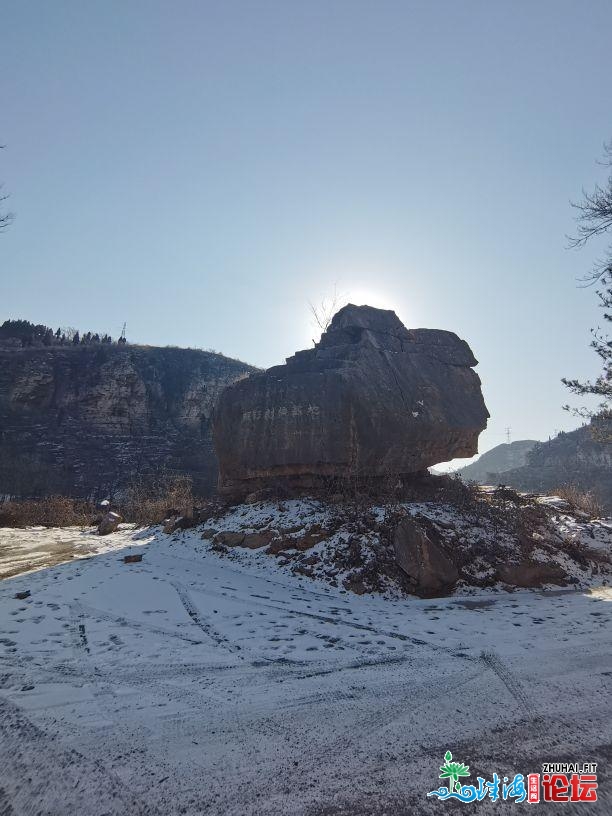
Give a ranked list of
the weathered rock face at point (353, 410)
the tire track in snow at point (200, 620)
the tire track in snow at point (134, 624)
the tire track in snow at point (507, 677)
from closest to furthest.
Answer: the tire track in snow at point (507, 677), the tire track in snow at point (200, 620), the tire track in snow at point (134, 624), the weathered rock face at point (353, 410)

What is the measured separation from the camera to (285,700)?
2.85m

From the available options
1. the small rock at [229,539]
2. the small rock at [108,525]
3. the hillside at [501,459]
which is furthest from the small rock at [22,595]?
the hillside at [501,459]

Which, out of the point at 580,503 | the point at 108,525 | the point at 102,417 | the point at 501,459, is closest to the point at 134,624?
the point at 108,525

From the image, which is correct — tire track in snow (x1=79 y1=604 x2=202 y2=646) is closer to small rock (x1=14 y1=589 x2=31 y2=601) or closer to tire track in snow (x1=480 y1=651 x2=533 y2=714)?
small rock (x1=14 y1=589 x2=31 y2=601)

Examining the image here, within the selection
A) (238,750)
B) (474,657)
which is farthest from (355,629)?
(238,750)

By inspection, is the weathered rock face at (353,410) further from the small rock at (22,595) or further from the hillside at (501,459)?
the hillside at (501,459)

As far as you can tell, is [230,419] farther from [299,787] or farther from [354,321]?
[299,787]

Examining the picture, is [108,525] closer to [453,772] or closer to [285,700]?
[285,700]

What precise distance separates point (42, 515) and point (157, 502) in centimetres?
455

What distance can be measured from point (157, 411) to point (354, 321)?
31251 mm

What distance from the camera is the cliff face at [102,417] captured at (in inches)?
1185

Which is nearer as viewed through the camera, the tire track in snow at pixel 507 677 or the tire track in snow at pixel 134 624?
the tire track in snow at pixel 507 677

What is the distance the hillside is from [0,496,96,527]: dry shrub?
8247 cm

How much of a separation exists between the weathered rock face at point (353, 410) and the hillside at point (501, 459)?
266 ft
